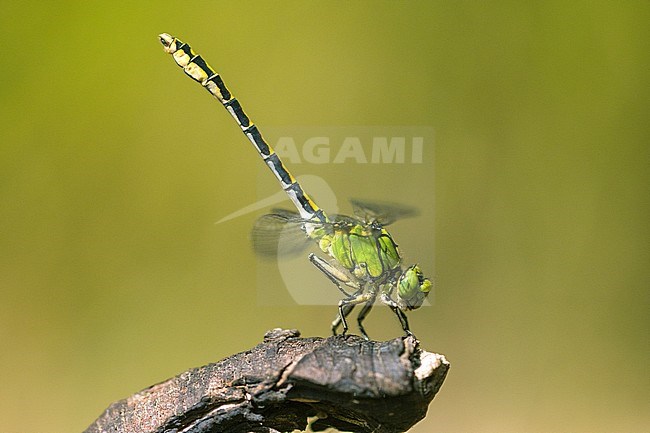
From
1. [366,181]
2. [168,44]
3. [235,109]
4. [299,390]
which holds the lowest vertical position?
[299,390]

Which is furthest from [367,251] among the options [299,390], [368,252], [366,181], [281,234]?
[366,181]

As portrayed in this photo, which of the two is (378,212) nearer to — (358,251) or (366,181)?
(358,251)

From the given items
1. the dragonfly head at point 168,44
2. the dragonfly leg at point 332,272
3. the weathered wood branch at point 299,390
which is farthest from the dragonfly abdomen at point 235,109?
Answer: the weathered wood branch at point 299,390

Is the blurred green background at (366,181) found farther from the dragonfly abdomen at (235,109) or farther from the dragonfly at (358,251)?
the dragonfly at (358,251)

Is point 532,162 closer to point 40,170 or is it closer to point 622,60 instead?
point 622,60

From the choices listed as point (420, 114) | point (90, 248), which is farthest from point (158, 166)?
point (420, 114)

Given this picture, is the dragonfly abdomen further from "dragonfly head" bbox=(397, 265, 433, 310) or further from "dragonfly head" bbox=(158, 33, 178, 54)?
"dragonfly head" bbox=(397, 265, 433, 310)

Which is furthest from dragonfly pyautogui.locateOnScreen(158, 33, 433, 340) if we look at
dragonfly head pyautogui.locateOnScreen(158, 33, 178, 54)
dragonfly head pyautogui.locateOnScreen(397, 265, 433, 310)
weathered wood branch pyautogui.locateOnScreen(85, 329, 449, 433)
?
dragonfly head pyautogui.locateOnScreen(158, 33, 178, 54)
